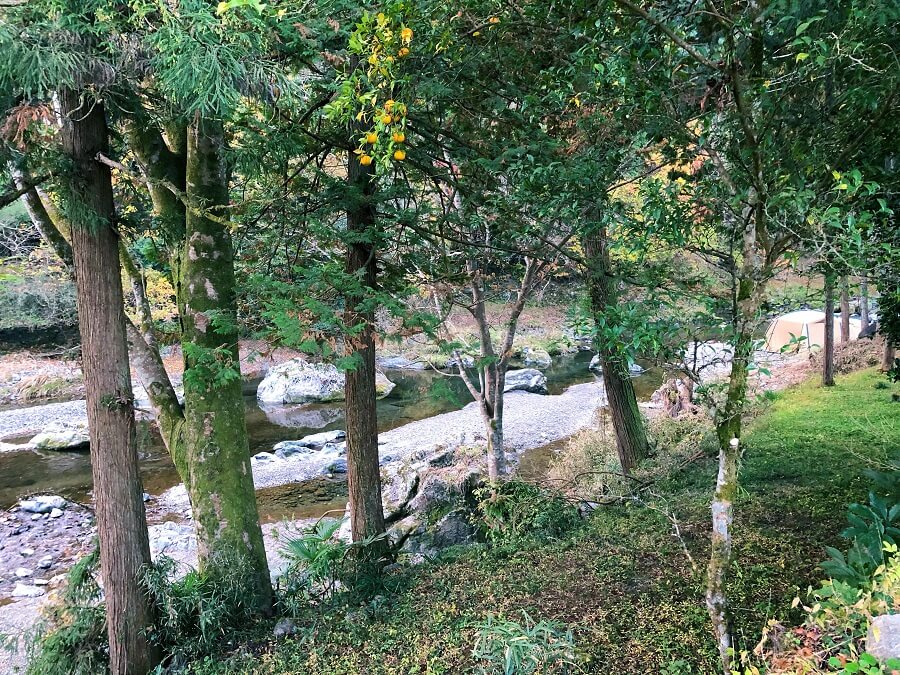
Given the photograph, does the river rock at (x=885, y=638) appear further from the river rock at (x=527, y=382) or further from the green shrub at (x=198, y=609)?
the river rock at (x=527, y=382)

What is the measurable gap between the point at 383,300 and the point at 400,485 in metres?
7.29

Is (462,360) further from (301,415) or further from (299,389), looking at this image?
(299,389)

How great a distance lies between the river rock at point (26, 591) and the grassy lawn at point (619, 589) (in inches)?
218

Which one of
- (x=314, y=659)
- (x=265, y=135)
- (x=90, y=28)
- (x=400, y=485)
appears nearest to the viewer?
(x=90, y=28)

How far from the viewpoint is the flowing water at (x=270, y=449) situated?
10742 mm

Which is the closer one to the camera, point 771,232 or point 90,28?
point 771,232

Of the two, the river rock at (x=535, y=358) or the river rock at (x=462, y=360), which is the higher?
the river rock at (x=462, y=360)

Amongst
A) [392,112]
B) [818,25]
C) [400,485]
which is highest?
[818,25]

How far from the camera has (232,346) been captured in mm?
4648

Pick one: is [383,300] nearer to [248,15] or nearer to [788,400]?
[248,15]

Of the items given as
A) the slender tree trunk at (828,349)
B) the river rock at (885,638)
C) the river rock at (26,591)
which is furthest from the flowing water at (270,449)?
the slender tree trunk at (828,349)

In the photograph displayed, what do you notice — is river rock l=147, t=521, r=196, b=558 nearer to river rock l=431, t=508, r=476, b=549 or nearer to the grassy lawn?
river rock l=431, t=508, r=476, b=549

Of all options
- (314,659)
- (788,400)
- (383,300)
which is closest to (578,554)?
(314,659)

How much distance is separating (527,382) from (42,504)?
13780 mm
